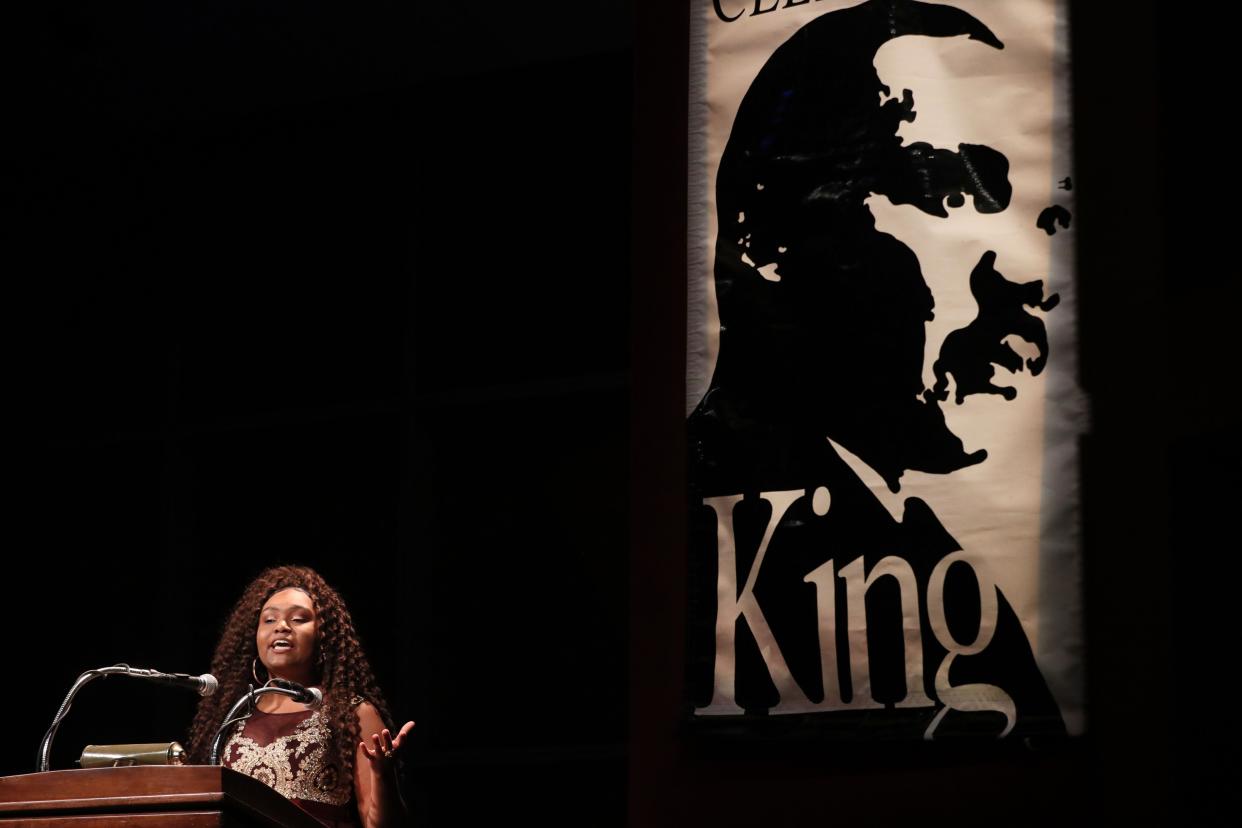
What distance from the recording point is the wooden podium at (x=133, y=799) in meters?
2.28

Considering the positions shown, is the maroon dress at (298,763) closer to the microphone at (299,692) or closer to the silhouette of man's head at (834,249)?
the microphone at (299,692)

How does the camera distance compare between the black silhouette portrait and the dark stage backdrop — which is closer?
the black silhouette portrait

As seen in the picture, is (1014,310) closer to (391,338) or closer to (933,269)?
(933,269)

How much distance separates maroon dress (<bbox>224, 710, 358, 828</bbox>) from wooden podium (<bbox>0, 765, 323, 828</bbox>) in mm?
1032

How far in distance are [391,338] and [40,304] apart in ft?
4.70

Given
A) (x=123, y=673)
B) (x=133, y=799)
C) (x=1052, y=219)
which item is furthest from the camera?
(x=123, y=673)

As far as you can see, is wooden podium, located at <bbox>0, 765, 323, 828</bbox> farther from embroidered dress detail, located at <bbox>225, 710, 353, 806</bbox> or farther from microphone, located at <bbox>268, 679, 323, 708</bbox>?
embroidered dress detail, located at <bbox>225, 710, 353, 806</bbox>

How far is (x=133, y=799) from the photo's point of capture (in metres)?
2.30

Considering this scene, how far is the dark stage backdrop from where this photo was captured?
15.4 ft

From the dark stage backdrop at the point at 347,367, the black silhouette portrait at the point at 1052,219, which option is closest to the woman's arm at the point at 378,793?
the dark stage backdrop at the point at 347,367

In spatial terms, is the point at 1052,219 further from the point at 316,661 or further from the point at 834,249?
the point at 316,661

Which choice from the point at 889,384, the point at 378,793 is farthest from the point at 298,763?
the point at 889,384

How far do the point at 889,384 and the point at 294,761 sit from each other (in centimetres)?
168

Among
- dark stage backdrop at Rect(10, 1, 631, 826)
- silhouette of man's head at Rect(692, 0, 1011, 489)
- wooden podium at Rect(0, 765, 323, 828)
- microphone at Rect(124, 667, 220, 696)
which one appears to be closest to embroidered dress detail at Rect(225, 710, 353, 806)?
microphone at Rect(124, 667, 220, 696)
